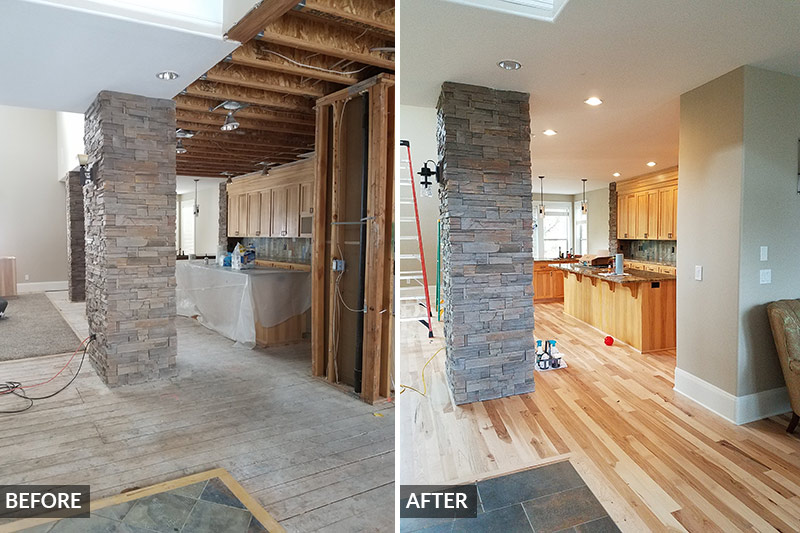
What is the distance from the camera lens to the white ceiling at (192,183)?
29.2 ft

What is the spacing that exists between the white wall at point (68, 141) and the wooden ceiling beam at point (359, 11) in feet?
21.3

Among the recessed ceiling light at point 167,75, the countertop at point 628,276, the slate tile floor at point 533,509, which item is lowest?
the slate tile floor at point 533,509

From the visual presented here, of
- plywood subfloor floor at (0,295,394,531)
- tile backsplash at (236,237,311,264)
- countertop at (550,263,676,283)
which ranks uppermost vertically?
tile backsplash at (236,237,311,264)

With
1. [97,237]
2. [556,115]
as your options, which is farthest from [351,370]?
[556,115]

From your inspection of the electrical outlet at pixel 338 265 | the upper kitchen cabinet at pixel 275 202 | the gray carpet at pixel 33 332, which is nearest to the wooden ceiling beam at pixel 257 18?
the electrical outlet at pixel 338 265

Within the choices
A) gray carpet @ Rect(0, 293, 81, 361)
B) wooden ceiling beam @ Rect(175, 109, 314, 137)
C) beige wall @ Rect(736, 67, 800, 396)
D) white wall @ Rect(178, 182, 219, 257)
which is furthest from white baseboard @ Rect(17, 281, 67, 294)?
beige wall @ Rect(736, 67, 800, 396)

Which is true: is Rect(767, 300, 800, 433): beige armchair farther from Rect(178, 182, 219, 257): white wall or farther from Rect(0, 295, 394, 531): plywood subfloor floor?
Rect(178, 182, 219, 257): white wall

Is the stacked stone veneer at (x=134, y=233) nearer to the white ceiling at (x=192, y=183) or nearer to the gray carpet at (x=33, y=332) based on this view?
the gray carpet at (x=33, y=332)

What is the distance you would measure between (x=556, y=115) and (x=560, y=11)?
198cm

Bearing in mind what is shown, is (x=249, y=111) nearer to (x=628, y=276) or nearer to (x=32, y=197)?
(x=628, y=276)

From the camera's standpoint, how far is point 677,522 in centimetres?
213

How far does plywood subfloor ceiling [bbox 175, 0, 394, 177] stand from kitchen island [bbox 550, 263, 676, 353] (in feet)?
11.7

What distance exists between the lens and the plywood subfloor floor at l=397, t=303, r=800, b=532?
225cm

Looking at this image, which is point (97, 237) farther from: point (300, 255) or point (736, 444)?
point (736, 444)
